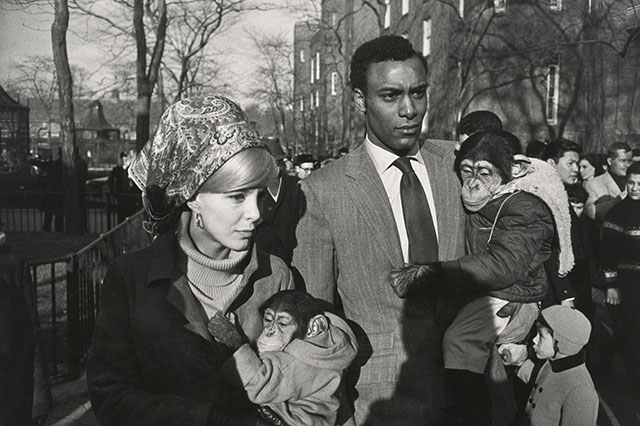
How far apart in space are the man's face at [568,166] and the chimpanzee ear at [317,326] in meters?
3.84

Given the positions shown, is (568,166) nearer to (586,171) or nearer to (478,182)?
(478,182)

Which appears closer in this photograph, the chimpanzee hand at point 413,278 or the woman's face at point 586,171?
the chimpanzee hand at point 413,278

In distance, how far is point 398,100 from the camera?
2746 mm

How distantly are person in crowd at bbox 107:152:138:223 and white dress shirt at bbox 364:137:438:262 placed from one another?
1417 cm

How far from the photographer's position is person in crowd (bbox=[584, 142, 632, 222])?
24.8ft

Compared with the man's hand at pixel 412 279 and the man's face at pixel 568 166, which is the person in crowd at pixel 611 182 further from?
the man's hand at pixel 412 279

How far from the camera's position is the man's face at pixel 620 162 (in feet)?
25.0

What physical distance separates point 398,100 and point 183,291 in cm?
118

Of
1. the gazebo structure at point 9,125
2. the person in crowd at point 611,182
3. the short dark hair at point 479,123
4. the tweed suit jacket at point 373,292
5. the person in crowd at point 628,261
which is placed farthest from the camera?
the person in crowd at point 611,182

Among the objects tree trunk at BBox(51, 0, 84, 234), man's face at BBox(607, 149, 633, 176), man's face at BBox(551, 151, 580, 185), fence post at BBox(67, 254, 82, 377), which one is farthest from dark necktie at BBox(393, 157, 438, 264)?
man's face at BBox(607, 149, 633, 176)

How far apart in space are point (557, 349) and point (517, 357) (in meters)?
0.85

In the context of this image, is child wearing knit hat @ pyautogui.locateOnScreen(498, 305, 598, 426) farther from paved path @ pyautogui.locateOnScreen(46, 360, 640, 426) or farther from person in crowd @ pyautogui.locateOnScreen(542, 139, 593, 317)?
paved path @ pyautogui.locateOnScreen(46, 360, 640, 426)

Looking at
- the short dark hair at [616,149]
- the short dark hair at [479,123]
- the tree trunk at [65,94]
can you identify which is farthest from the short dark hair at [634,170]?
the tree trunk at [65,94]

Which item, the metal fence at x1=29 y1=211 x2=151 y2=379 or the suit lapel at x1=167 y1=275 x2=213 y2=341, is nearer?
the suit lapel at x1=167 y1=275 x2=213 y2=341
